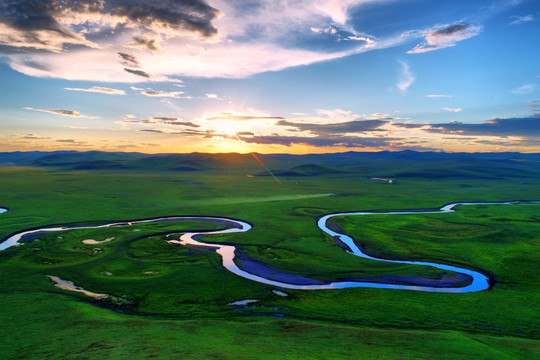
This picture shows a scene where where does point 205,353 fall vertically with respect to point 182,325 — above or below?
above

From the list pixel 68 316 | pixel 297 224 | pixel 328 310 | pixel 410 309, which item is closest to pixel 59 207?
pixel 297 224

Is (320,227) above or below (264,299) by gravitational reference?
above

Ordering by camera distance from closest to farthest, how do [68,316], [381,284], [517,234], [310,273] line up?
[68,316] → [381,284] → [310,273] → [517,234]

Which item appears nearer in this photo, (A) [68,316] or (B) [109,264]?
(A) [68,316]

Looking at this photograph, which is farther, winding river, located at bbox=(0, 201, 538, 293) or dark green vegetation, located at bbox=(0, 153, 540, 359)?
winding river, located at bbox=(0, 201, 538, 293)

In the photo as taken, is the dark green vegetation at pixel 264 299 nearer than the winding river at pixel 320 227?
Yes

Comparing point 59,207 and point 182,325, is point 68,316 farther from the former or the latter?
point 59,207

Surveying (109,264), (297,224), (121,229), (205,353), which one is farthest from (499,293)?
(121,229)

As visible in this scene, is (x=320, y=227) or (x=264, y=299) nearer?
(x=264, y=299)

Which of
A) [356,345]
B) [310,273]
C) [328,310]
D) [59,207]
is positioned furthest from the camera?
[59,207]

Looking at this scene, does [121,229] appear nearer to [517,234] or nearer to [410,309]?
[410,309]
